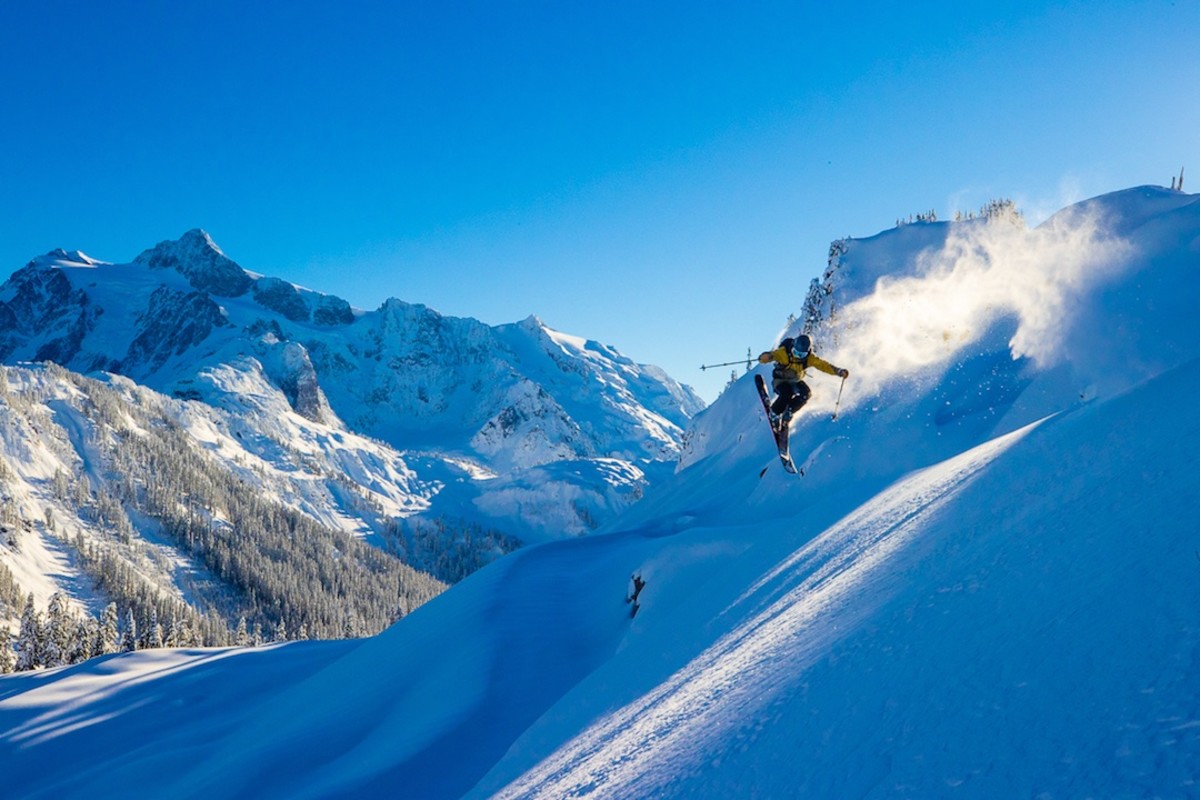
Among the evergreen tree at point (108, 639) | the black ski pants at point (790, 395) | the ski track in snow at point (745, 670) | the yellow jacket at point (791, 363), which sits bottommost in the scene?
the ski track in snow at point (745, 670)

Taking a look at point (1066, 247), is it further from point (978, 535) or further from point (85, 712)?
point (85, 712)

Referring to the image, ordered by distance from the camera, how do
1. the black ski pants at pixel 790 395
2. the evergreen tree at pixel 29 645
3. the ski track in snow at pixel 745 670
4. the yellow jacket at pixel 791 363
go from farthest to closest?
the evergreen tree at pixel 29 645 < the black ski pants at pixel 790 395 < the yellow jacket at pixel 791 363 < the ski track in snow at pixel 745 670

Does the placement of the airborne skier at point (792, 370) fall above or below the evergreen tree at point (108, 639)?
below

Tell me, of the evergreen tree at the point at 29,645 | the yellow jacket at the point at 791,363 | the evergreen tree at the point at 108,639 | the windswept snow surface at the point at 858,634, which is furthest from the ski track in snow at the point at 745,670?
the evergreen tree at the point at 108,639

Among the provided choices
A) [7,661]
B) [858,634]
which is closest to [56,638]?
[7,661]

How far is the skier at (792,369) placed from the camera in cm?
1390

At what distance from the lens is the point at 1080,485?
6.51 m

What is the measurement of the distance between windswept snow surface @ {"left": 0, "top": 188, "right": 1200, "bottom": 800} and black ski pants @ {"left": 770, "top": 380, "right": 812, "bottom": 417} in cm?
266

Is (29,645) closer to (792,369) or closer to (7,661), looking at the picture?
(7,661)

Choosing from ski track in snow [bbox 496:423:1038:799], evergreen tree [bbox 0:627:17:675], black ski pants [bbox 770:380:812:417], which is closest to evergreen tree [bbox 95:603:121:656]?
evergreen tree [bbox 0:627:17:675]

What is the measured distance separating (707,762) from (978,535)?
3750mm

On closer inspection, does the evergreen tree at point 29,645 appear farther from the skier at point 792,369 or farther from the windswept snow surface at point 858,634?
the skier at point 792,369

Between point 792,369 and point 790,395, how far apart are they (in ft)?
2.64

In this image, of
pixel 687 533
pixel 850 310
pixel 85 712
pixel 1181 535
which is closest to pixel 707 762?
pixel 1181 535
